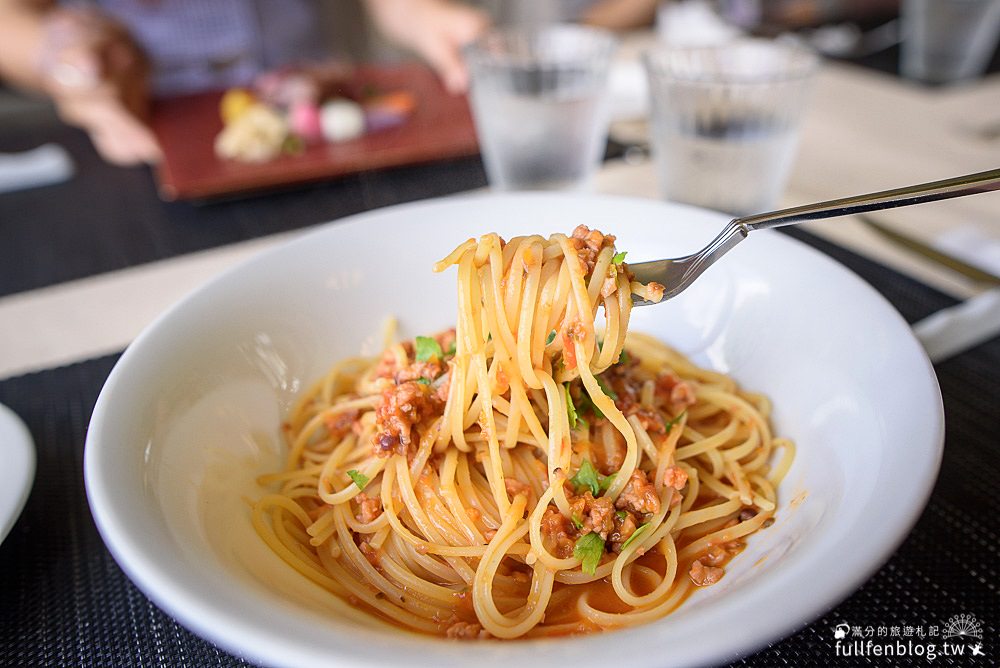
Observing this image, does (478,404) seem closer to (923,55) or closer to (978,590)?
(978,590)

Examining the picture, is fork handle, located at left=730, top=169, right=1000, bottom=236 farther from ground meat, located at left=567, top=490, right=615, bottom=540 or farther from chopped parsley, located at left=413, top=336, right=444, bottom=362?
chopped parsley, located at left=413, top=336, right=444, bottom=362

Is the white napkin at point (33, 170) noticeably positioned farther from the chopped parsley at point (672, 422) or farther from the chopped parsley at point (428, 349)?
the chopped parsley at point (672, 422)

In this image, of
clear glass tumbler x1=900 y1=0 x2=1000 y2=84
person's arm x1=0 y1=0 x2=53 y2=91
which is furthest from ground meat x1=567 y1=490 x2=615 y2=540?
person's arm x1=0 y1=0 x2=53 y2=91

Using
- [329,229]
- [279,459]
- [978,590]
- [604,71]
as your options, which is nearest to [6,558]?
[279,459]

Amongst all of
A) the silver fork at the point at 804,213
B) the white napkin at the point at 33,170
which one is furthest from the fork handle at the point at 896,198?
the white napkin at the point at 33,170

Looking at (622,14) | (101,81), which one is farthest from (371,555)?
(622,14)

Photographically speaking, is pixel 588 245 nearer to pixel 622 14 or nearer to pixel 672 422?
pixel 672 422
